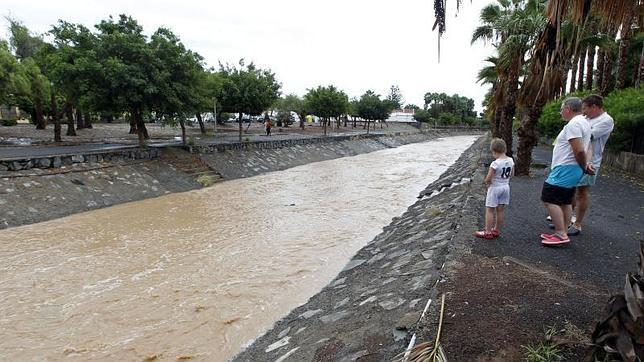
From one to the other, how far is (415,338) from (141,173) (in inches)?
601

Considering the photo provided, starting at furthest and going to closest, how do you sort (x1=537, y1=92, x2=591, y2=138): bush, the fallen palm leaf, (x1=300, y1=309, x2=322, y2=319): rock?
(x1=537, y1=92, x2=591, y2=138): bush
(x1=300, y1=309, x2=322, y2=319): rock
the fallen palm leaf

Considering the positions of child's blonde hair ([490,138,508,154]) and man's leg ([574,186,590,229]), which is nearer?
child's blonde hair ([490,138,508,154])

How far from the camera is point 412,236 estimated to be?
299 inches

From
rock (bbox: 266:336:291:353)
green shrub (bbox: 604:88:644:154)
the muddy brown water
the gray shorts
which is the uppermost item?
green shrub (bbox: 604:88:644:154)

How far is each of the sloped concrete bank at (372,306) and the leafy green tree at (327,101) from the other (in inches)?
1228

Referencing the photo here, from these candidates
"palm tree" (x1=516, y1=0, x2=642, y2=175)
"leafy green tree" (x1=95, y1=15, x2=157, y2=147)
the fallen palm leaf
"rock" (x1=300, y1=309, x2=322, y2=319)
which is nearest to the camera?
the fallen palm leaf

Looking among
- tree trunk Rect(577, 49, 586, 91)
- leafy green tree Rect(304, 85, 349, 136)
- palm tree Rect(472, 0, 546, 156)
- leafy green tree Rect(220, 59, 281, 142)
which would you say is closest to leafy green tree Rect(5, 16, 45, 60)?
leafy green tree Rect(220, 59, 281, 142)

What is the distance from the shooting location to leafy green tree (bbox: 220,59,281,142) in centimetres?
2425

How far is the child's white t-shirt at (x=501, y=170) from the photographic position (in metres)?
5.42

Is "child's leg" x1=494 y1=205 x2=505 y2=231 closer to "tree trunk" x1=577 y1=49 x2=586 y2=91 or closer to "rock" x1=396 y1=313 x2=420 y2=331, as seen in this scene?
"rock" x1=396 y1=313 x2=420 y2=331

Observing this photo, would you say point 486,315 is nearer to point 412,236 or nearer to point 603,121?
point 603,121

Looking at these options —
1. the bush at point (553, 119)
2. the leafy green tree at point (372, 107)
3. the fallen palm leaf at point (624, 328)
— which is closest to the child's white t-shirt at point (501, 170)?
the fallen palm leaf at point (624, 328)

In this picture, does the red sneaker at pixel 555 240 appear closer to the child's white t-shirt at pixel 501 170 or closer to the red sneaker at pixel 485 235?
the red sneaker at pixel 485 235

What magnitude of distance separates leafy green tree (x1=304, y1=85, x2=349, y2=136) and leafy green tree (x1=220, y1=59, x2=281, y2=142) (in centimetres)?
1261
